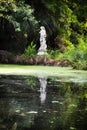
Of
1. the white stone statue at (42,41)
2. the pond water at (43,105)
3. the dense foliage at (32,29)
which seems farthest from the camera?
the white stone statue at (42,41)

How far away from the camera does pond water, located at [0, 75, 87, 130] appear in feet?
21.2

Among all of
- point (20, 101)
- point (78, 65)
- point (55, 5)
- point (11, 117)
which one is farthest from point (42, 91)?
point (78, 65)

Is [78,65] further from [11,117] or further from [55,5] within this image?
[11,117]

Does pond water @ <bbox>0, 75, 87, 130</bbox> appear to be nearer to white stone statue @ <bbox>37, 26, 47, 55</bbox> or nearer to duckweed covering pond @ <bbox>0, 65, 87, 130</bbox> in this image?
duckweed covering pond @ <bbox>0, 65, 87, 130</bbox>

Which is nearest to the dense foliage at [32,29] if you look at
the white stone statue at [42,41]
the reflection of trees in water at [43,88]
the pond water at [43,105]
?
the white stone statue at [42,41]

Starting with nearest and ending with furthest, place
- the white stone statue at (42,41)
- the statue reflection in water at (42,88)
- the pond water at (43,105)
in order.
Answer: the pond water at (43,105) < the statue reflection in water at (42,88) < the white stone statue at (42,41)

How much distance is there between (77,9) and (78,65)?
11.9 metres

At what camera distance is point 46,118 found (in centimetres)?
691

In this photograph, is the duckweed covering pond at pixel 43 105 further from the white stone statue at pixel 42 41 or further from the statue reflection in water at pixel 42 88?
the white stone statue at pixel 42 41

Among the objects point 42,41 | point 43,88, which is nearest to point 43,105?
point 43,88

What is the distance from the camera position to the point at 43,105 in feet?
27.4

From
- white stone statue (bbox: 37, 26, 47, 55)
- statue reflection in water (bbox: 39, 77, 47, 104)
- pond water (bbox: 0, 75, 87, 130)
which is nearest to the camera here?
pond water (bbox: 0, 75, 87, 130)

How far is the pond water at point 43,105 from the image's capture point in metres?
6.47

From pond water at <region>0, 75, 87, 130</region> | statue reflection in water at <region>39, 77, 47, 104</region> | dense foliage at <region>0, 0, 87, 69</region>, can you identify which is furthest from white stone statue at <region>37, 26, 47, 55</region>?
pond water at <region>0, 75, 87, 130</region>
